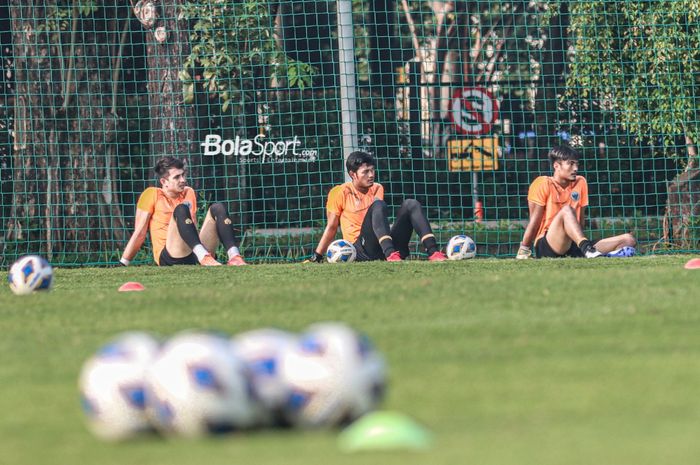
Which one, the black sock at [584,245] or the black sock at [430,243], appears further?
the black sock at [430,243]

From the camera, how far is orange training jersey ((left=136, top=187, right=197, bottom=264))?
563 inches

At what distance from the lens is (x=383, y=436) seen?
3.98 metres

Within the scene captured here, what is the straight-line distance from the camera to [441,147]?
61.3 feet

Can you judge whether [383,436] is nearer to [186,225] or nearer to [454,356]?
[454,356]

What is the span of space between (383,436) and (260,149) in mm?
14350

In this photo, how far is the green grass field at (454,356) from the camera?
404 centimetres

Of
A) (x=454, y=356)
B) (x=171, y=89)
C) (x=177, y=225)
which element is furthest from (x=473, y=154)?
(x=454, y=356)

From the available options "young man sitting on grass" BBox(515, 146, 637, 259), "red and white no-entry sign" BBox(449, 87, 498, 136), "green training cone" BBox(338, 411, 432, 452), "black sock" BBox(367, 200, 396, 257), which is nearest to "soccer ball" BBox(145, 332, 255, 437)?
"green training cone" BBox(338, 411, 432, 452)

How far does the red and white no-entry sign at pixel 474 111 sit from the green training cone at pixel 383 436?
49.2 feet

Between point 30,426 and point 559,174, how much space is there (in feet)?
32.7

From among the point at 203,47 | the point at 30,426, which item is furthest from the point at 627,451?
the point at 203,47

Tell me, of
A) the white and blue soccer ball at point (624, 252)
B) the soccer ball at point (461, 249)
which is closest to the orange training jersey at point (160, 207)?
the soccer ball at point (461, 249)

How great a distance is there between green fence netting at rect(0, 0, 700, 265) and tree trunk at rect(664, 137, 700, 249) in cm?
4

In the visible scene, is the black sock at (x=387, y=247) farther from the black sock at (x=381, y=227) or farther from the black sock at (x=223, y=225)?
the black sock at (x=223, y=225)
